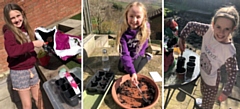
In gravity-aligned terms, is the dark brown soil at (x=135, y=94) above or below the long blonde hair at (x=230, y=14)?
below

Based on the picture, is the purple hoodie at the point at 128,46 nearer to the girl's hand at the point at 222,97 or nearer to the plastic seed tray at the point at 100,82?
the plastic seed tray at the point at 100,82

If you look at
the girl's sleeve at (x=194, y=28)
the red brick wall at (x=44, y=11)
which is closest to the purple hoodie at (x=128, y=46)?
the girl's sleeve at (x=194, y=28)

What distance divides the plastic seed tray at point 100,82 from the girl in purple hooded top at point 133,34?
0.23 m

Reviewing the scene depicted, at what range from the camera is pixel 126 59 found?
4.28ft

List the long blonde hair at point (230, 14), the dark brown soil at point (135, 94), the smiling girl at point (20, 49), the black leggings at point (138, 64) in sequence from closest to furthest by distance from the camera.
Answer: the long blonde hair at point (230, 14) < the smiling girl at point (20, 49) < the dark brown soil at point (135, 94) < the black leggings at point (138, 64)

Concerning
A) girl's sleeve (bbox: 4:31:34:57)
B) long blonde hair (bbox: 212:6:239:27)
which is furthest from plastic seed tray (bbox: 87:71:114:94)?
long blonde hair (bbox: 212:6:239:27)

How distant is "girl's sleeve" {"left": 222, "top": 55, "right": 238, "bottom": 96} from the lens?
1.04m

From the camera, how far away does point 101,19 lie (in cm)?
151

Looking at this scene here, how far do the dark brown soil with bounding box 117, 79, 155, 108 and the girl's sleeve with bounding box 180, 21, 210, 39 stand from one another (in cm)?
48

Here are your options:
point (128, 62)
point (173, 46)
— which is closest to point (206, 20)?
point (173, 46)

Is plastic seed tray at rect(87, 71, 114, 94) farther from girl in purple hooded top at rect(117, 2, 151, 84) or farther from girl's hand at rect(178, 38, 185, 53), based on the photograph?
girl's hand at rect(178, 38, 185, 53)

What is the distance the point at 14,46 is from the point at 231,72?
113cm

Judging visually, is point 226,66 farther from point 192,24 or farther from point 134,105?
point 134,105

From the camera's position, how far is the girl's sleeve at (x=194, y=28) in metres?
1.12
